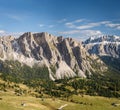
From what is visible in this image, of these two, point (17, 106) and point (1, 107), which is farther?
point (17, 106)

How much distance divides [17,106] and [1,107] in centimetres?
1811

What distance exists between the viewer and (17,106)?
196m

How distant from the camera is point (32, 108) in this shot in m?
199

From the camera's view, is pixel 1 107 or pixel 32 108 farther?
pixel 32 108

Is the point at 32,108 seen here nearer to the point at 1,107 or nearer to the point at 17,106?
the point at 17,106

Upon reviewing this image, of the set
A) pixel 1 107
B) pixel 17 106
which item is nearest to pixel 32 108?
pixel 17 106

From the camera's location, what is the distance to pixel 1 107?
18075 centimetres

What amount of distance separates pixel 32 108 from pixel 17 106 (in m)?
11.8

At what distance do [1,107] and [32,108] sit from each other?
27359 millimetres
